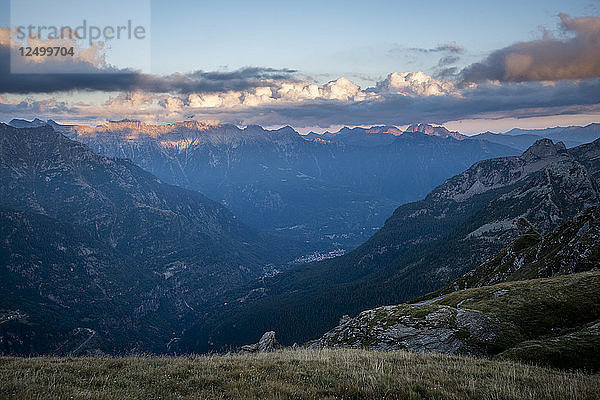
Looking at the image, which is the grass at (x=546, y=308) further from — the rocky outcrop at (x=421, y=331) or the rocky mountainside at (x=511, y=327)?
the rocky outcrop at (x=421, y=331)

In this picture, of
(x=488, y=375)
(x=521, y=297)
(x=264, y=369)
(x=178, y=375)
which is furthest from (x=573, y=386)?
(x=521, y=297)

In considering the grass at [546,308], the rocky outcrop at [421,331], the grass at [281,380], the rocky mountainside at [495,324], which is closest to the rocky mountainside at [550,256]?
the rocky mountainside at [495,324]

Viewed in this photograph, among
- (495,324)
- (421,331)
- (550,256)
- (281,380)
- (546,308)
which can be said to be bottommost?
(550,256)

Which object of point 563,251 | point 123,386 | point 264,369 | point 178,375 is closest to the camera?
point 123,386

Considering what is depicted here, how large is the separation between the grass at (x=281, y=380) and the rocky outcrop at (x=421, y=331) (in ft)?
40.6

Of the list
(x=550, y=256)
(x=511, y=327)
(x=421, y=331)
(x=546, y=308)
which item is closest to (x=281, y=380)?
(x=421, y=331)

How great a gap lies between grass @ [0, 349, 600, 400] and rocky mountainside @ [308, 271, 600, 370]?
17.1ft

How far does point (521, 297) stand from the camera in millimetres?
36594

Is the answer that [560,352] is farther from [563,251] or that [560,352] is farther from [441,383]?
[563,251]

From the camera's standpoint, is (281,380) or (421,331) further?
(421,331)

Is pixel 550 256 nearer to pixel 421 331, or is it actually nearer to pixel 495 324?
pixel 495 324

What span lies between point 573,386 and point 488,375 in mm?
3601

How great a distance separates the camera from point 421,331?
34812 millimetres

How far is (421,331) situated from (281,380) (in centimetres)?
2540
